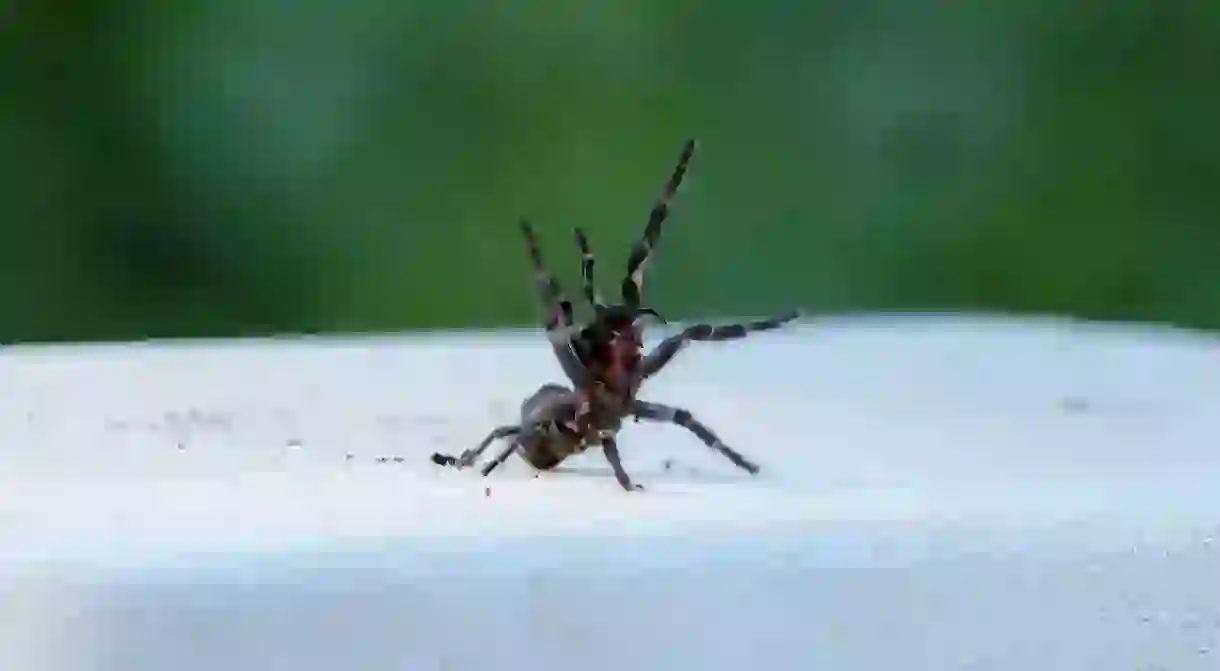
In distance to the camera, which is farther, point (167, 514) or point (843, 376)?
point (843, 376)

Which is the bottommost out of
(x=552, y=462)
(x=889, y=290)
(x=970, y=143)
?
(x=889, y=290)

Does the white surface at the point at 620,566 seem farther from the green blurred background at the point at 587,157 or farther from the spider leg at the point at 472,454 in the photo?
the green blurred background at the point at 587,157

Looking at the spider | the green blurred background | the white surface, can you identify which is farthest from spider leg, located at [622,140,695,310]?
the green blurred background

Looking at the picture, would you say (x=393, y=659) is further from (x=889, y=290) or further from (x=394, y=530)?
(x=889, y=290)

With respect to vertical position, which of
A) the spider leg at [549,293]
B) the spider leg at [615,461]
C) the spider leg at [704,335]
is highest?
the spider leg at [549,293]

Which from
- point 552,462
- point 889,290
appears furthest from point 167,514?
point 889,290

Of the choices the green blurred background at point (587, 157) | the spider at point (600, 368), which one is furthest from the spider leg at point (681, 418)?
the green blurred background at point (587, 157)

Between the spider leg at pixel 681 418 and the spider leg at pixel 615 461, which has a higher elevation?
the spider leg at pixel 615 461

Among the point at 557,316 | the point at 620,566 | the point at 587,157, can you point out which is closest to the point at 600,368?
the point at 557,316
